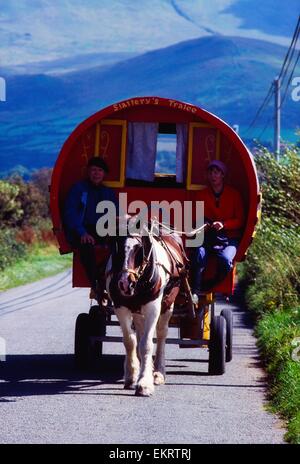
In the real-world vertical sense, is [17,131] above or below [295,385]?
above

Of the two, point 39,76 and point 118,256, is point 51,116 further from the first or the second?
point 118,256

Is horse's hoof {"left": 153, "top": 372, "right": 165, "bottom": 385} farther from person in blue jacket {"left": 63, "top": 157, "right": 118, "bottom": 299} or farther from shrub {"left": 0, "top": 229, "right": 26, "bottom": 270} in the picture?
shrub {"left": 0, "top": 229, "right": 26, "bottom": 270}

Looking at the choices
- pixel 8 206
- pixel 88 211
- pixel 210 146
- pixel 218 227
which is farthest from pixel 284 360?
pixel 8 206

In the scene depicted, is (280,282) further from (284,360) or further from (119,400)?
(119,400)

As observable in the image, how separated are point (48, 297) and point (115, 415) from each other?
57.0 ft

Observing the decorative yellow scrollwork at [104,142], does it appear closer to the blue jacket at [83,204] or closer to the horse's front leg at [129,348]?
the blue jacket at [83,204]

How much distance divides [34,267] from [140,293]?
2981 centimetres

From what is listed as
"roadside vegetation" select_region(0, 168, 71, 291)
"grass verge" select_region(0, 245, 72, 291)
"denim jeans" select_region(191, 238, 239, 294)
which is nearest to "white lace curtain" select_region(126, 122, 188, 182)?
"denim jeans" select_region(191, 238, 239, 294)

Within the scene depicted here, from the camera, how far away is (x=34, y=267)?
42531 mm

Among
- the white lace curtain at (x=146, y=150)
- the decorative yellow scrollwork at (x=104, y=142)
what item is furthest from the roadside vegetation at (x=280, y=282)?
the decorative yellow scrollwork at (x=104, y=142)

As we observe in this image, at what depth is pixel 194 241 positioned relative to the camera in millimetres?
14648
